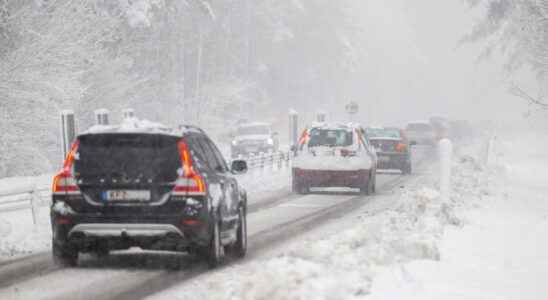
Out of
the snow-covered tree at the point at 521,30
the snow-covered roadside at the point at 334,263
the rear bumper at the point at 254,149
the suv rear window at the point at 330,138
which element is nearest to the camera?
the snow-covered roadside at the point at 334,263

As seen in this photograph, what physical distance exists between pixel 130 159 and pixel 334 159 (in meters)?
12.5

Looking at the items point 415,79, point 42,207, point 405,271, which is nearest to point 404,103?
point 415,79

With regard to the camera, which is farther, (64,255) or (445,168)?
(445,168)

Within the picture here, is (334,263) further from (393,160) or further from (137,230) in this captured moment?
(393,160)

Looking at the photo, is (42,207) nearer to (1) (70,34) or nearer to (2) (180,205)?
(2) (180,205)

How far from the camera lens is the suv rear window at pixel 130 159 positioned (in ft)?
32.8

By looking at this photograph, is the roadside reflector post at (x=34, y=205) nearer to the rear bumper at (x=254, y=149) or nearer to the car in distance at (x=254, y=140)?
the car in distance at (x=254, y=140)

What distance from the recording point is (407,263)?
347 inches

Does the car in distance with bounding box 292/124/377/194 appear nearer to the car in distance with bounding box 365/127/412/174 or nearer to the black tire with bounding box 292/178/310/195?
the black tire with bounding box 292/178/310/195

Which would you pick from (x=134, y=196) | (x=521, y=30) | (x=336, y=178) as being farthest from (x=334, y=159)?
(x=134, y=196)

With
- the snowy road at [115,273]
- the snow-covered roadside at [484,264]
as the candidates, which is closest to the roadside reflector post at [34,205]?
the snowy road at [115,273]

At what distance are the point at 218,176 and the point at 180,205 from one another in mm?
1040

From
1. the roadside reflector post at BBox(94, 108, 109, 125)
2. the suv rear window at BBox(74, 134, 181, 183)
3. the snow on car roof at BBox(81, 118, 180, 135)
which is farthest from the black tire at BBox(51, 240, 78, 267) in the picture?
the roadside reflector post at BBox(94, 108, 109, 125)

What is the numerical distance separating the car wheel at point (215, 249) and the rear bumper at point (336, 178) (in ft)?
39.4
